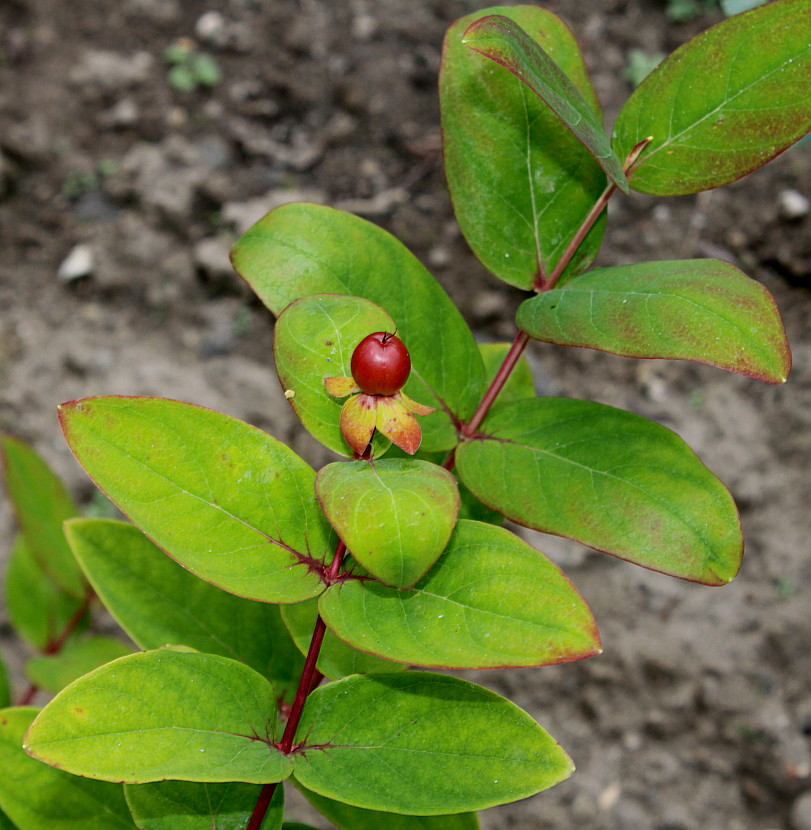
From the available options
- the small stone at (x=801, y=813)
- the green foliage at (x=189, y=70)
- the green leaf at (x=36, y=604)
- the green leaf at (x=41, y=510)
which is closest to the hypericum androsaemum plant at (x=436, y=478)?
the green leaf at (x=41, y=510)

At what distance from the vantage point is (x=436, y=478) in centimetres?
79

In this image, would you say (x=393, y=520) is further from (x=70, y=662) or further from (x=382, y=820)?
(x=70, y=662)

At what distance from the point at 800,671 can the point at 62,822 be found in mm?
1549

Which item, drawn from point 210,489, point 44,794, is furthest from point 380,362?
point 44,794

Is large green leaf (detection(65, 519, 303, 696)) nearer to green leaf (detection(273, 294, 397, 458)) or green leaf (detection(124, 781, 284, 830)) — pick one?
green leaf (detection(124, 781, 284, 830))

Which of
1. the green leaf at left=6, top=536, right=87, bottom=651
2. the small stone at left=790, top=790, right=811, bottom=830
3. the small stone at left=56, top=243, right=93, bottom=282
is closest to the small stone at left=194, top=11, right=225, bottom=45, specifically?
the small stone at left=56, top=243, right=93, bottom=282

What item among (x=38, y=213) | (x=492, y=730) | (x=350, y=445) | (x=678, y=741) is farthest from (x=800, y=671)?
(x=38, y=213)

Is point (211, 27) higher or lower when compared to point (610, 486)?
lower

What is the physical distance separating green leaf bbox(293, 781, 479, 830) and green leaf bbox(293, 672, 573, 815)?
160 mm

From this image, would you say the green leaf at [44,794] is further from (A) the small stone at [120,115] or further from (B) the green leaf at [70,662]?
(A) the small stone at [120,115]

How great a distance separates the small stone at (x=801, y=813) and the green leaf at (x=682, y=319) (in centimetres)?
143

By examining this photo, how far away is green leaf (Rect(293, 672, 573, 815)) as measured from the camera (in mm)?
796

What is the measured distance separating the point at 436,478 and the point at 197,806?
1.55 ft

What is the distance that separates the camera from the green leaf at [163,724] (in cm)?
75
